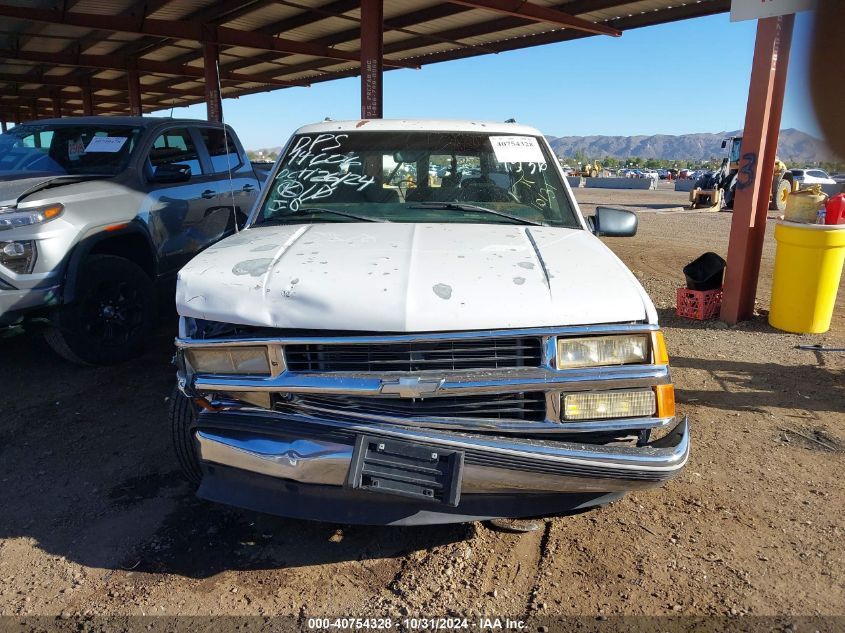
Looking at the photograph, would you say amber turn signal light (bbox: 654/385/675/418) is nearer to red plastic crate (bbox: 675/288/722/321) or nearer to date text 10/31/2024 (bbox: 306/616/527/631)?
date text 10/31/2024 (bbox: 306/616/527/631)

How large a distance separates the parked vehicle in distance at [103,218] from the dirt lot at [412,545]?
847 mm

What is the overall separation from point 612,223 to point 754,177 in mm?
3416

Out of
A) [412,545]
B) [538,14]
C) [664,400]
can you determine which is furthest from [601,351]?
[538,14]

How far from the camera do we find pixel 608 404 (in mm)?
2246

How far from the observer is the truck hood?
220 centimetres

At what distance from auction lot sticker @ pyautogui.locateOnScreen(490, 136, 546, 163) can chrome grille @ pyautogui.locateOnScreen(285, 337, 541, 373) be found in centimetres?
170

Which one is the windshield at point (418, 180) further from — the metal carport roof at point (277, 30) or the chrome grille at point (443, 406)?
the metal carport roof at point (277, 30)

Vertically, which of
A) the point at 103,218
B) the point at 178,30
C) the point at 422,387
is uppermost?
the point at 178,30

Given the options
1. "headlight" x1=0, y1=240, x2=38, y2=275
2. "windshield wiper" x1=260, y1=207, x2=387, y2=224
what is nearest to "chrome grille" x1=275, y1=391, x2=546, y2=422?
"windshield wiper" x1=260, y1=207, x2=387, y2=224

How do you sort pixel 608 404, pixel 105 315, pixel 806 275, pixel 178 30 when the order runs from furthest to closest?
pixel 178 30 → pixel 806 275 → pixel 105 315 → pixel 608 404

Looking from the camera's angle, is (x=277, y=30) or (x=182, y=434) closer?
(x=182, y=434)

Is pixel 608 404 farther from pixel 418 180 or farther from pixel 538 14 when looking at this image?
pixel 538 14

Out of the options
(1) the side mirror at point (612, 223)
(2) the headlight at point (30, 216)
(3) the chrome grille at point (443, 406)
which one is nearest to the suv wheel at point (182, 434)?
(3) the chrome grille at point (443, 406)

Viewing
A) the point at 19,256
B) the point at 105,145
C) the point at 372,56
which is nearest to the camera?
the point at 19,256
